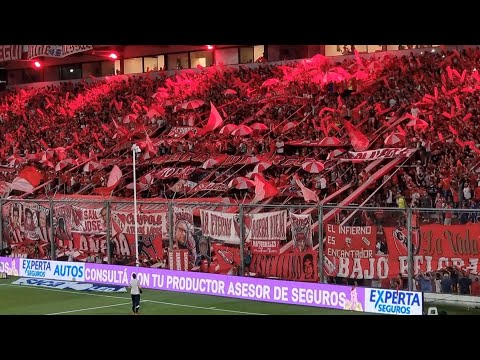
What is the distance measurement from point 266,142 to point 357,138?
5.21m

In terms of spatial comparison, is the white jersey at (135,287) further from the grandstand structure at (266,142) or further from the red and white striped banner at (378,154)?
the red and white striped banner at (378,154)

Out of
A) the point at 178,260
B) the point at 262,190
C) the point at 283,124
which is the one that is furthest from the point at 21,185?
the point at 262,190

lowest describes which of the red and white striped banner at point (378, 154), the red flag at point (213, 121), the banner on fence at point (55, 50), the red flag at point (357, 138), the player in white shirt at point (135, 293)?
the player in white shirt at point (135, 293)

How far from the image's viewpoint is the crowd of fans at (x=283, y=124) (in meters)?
32.6

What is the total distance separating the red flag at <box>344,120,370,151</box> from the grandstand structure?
0.13 ft

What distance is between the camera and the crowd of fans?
32625 mm

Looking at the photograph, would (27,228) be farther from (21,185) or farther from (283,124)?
(283,124)

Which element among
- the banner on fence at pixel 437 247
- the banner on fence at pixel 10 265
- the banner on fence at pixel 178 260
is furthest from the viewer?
the banner on fence at pixel 10 265

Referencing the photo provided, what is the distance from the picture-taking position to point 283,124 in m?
40.2

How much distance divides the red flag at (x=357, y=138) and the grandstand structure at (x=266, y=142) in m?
0.04

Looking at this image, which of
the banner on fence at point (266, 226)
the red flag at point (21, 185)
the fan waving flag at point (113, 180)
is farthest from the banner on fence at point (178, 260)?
the red flag at point (21, 185)

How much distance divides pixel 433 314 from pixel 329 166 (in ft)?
43.3

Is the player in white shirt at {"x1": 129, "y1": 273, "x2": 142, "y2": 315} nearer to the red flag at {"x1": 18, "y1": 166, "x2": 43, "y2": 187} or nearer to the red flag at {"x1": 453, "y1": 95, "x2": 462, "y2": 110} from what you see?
the red flag at {"x1": 453, "y1": 95, "x2": 462, "y2": 110}

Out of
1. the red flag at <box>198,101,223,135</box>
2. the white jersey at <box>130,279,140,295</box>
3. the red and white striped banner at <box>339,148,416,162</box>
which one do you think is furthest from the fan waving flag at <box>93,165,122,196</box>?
the white jersey at <box>130,279,140,295</box>
